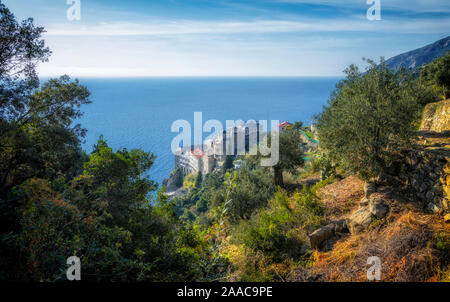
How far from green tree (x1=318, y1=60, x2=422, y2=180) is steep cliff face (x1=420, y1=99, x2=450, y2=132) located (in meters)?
3.14

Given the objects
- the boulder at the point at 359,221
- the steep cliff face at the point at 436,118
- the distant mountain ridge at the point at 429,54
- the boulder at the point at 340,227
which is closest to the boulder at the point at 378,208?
the boulder at the point at 359,221

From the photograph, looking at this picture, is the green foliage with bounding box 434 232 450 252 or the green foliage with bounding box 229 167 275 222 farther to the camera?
the green foliage with bounding box 229 167 275 222

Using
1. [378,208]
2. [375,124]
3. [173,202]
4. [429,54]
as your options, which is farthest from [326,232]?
[429,54]

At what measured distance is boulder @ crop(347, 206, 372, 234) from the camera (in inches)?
208

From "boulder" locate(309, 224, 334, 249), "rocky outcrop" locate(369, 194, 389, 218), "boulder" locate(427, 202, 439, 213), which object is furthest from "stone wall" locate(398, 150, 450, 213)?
"boulder" locate(309, 224, 334, 249)

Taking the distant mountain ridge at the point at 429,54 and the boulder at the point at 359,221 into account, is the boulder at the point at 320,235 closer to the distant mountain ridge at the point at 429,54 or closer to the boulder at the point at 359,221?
the boulder at the point at 359,221

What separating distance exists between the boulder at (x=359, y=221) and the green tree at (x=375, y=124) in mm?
1302

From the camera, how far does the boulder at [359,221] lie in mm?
5285

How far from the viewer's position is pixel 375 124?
5914 mm

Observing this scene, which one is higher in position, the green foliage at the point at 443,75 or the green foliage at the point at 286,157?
the green foliage at the point at 443,75

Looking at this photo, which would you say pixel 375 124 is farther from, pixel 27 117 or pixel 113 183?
pixel 27 117

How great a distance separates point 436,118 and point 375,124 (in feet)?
18.5

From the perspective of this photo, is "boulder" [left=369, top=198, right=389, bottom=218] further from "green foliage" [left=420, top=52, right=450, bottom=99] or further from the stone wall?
"green foliage" [left=420, top=52, right=450, bottom=99]
